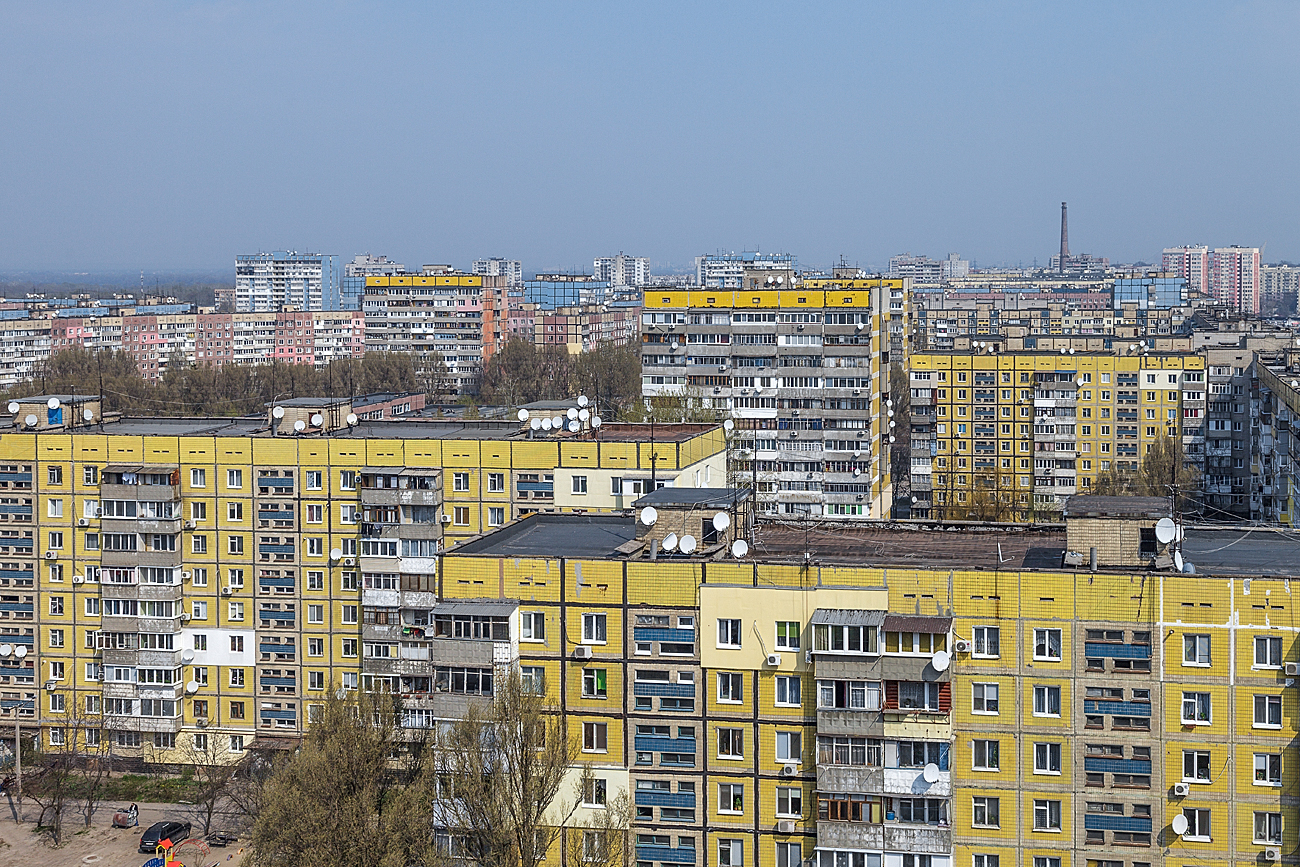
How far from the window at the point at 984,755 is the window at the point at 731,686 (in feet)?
10.5

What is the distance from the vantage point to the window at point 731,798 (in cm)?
2245

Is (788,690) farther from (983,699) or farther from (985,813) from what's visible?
(985,813)

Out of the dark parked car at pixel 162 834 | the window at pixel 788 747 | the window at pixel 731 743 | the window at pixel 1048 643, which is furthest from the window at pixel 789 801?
the dark parked car at pixel 162 834

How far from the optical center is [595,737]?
22.9 meters

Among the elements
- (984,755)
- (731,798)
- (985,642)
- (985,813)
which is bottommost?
(731,798)

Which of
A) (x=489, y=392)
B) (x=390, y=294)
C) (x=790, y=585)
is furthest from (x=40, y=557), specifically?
(x=390, y=294)

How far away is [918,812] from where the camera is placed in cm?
2150

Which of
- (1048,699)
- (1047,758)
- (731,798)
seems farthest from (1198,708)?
(731,798)

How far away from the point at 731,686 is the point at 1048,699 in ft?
14.0

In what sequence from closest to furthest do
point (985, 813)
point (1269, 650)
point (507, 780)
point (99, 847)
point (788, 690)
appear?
point (1269, 650) → point (985, 813) → point (507, 780) → point (788, 690) → point (99, 847)

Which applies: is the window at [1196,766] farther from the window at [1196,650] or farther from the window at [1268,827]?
the window at [1196,650]

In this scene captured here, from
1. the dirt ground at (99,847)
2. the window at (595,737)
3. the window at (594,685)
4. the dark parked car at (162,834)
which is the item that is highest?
the window at (594,685)

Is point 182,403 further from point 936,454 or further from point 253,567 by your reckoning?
point 253,567

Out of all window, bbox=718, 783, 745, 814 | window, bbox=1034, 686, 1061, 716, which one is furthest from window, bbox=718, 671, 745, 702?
window, bbox=1034, 686, 1061, 716
